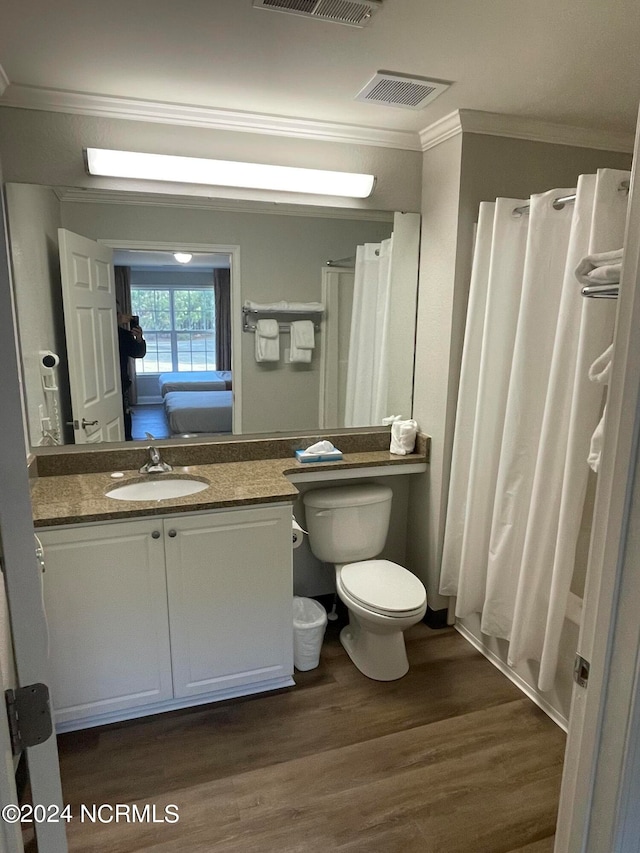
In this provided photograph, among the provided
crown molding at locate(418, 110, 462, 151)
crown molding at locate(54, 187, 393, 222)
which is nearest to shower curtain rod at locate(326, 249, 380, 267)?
crown molding at locate(54, 187, 393, 222)

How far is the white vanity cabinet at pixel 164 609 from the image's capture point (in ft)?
6.08

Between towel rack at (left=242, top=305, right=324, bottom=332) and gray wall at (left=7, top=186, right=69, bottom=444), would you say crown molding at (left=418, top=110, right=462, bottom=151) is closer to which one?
towel rack at (left=242, top=305, right=324, bottom=332)

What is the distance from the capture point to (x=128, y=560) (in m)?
1.89

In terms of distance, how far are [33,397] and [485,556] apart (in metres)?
2.03

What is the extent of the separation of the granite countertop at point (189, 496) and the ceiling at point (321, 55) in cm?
144

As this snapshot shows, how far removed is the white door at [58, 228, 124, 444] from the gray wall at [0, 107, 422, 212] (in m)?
0.26

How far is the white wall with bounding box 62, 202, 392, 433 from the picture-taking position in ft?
7.54

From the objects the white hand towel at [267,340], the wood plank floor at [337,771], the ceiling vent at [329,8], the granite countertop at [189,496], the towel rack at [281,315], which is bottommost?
the wood plank floor at [337,771]

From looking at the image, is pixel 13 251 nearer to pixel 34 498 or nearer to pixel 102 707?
pixel 34 498

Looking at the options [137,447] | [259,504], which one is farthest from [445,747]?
[137,447]

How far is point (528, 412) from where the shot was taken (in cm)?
207

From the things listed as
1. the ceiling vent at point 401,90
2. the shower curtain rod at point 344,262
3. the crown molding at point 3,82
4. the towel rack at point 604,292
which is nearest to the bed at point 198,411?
the shower curtain rod at point 344,262

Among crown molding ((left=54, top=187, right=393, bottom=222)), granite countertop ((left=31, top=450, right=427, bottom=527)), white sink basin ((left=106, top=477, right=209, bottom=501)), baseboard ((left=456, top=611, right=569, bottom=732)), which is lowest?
baseboard ((left=456, top=611, right=569, bottom=732))

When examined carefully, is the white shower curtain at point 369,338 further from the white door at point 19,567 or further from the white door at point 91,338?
the white door at point 19,567
